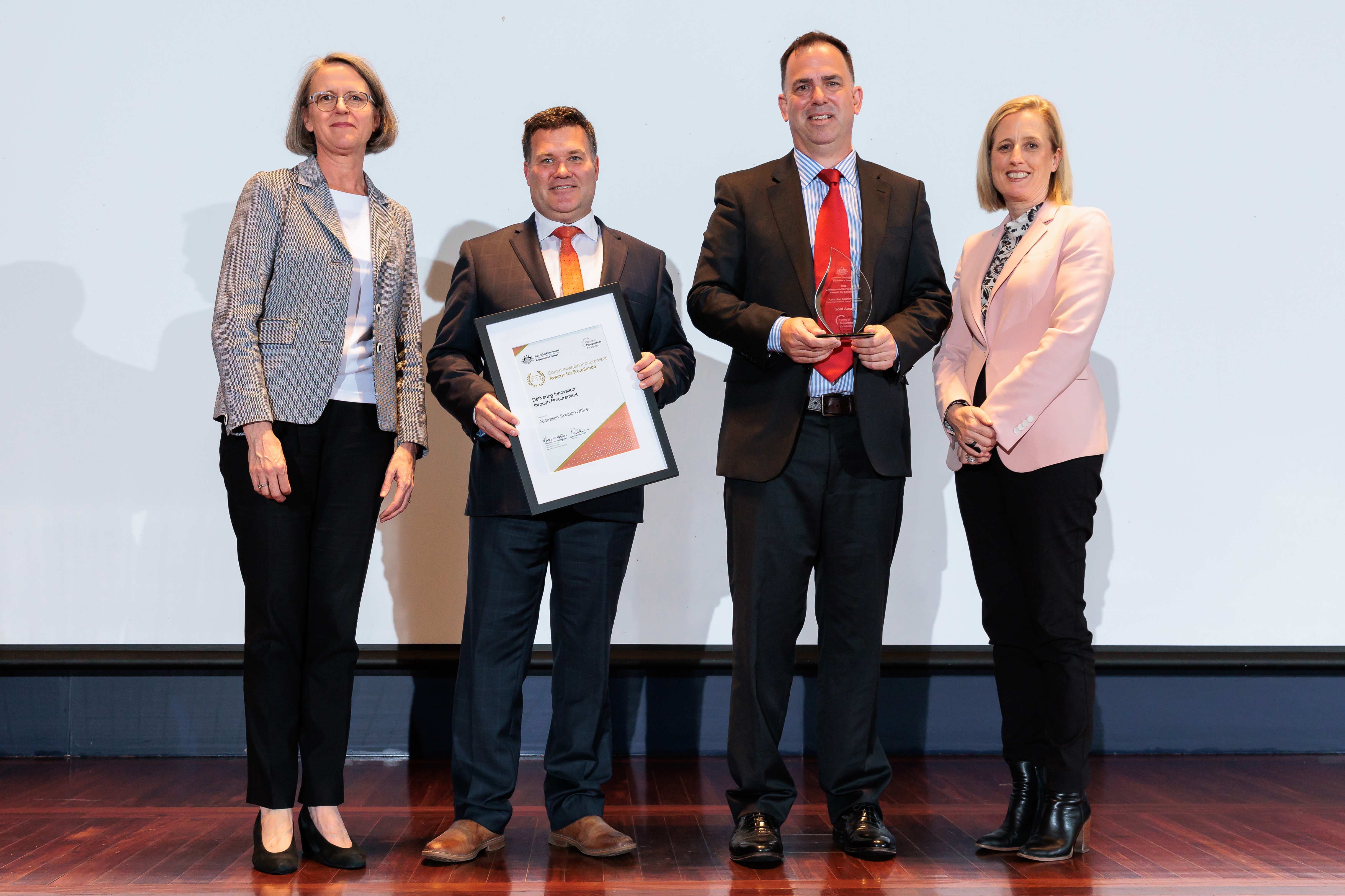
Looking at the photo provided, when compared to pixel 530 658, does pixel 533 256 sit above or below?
above

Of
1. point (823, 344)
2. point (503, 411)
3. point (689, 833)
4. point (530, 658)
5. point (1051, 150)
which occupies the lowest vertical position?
point (689, 833)

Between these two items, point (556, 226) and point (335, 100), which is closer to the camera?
point (335, 100)

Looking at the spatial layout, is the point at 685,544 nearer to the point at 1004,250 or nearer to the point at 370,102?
the point at 1004,250

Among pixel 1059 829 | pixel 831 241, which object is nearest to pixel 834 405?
pixel 831 241

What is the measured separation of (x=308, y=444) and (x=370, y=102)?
0.77m

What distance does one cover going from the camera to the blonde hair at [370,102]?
2184 mm

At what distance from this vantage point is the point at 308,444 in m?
Answer: 2.06

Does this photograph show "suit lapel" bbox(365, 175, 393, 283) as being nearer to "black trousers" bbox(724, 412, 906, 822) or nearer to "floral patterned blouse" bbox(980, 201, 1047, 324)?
"black trousers" bbox(724, 412, 906, 822)

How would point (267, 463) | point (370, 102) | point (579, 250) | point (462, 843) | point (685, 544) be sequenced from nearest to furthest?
point (267, 463) < point (462, 843) < point (370, 102) < point (579, 250) < point (685, 544)

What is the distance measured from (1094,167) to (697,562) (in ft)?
6.00

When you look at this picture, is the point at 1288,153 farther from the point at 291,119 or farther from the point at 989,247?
the point at 291,119

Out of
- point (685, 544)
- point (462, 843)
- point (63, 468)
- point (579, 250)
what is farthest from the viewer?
point (685, 544)

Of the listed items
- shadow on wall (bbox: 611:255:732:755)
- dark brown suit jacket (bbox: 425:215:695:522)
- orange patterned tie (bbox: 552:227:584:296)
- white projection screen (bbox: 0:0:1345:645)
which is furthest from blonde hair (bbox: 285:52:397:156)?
shadow on wall (bbox: 611:255:732:755)

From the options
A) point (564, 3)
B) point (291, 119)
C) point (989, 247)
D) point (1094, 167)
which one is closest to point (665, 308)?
point (989, 247)
